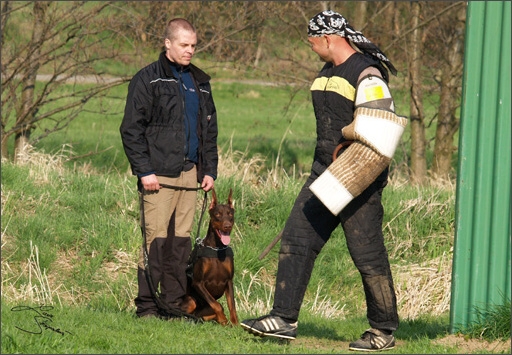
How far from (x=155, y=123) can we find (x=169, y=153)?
9.5 inches

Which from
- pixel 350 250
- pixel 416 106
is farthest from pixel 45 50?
pixel 350 250

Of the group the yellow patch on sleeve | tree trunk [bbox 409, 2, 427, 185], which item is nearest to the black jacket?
the yellow patch on sleeve

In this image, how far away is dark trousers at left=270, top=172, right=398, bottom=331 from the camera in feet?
17.6

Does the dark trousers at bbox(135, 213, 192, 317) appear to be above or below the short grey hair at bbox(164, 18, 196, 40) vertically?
below

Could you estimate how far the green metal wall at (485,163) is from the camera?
5.23 m

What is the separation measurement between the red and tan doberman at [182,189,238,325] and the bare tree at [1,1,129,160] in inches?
225

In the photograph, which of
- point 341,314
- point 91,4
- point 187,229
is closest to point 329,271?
point 341,314

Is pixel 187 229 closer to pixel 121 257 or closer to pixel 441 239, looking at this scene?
pixel 121 257

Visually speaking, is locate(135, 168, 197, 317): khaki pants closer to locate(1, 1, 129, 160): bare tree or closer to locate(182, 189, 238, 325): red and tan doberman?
locate(182, 189, 238, 325): red and tan doberman

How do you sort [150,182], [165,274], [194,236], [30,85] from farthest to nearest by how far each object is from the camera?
→ [30,85] < [194,236] < [165,274] < [150,182]

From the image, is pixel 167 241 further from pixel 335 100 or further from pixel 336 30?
pixel 336 30

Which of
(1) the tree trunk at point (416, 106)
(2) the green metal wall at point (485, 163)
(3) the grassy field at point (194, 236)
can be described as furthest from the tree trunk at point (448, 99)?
(2) the green metal wall at point (485, 163)

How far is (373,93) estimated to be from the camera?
5191 mm

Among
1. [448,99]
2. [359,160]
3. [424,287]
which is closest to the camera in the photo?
[359,160]
